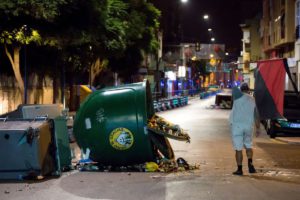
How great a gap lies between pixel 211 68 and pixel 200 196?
106 m

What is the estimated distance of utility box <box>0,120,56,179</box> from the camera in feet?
32.2

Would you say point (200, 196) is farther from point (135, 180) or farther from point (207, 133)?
point (207, 133)

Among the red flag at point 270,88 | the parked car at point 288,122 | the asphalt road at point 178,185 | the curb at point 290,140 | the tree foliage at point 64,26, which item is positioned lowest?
the curb at point 290,140

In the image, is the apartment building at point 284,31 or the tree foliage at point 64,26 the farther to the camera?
the apartment building at point 284,31

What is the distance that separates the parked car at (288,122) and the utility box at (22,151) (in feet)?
37.5

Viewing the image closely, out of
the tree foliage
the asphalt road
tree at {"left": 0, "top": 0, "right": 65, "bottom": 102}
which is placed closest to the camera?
the asphalt road

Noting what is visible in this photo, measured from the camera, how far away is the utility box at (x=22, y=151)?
9820 mm

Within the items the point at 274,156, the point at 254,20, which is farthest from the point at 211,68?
the point at 274,156

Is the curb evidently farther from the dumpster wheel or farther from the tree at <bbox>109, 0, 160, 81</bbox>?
the tree at <bbox>109, 0, 160, 81</bbox>

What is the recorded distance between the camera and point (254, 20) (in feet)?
304

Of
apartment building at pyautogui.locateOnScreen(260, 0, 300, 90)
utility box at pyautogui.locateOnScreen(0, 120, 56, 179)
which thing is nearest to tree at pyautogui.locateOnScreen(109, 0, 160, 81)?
apartment building at pyautogui.locateOnScreen(260, 0, 300, 90)

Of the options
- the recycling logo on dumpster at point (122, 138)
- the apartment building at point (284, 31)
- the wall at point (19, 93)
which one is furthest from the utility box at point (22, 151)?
the apartment building at point (284, 31)

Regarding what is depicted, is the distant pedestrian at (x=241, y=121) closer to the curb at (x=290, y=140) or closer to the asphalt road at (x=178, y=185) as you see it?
the asphalt road at (x=178, y=185)

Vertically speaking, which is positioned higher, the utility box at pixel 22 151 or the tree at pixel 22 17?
the tree at pixel 22 17
